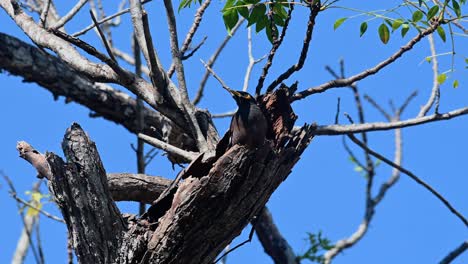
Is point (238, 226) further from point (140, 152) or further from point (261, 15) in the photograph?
point (140, 152)

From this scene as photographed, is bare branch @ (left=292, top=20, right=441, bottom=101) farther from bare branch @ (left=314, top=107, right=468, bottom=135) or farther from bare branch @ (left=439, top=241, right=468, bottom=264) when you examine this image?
bare branch @ (left=439, top=241, right=468, bottom=264)

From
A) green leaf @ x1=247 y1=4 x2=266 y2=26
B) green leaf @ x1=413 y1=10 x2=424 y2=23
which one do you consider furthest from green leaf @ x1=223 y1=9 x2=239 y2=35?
green leaf @ x1=413 y1=10 x2=424 y2=23

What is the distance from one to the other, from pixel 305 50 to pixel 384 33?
0.50 m

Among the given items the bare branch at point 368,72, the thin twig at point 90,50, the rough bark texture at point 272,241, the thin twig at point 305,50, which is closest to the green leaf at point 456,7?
the bare branch at point 368,72

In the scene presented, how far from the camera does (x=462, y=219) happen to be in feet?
16.9

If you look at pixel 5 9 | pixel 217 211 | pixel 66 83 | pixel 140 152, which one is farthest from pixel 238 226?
pixel 66 83

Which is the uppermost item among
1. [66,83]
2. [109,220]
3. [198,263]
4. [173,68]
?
[66,83]

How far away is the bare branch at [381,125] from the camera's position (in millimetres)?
4793

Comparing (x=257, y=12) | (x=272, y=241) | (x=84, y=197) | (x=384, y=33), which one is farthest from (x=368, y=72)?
(x=272, y=241)

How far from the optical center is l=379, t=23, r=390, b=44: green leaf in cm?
427

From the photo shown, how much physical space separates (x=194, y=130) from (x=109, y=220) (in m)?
1.04

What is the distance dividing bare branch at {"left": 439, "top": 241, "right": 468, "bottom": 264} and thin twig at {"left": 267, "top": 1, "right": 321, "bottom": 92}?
210cm

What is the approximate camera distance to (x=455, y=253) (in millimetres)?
5516

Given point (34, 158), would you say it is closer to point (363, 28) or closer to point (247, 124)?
point (247, 124)
